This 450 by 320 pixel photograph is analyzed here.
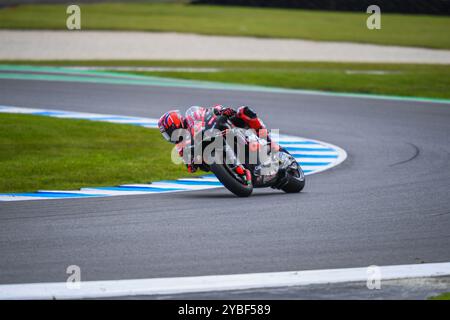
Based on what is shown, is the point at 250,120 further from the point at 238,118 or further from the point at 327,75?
the point at 327,75

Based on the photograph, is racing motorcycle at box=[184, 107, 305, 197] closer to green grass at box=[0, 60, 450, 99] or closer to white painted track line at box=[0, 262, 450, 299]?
white painted track line at box=[0, 262, 450, 299]

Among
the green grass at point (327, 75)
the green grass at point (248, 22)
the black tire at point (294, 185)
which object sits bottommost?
the black tire at point (294, 185)

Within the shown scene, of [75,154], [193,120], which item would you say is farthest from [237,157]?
[75,154]

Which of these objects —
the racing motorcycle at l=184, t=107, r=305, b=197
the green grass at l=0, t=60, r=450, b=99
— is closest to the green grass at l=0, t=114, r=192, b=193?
the racing motorcycle at l=184, t=107, r=305, b=197

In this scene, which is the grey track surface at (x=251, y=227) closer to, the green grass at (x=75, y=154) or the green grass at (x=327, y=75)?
the green grass at (x=75, y=154)

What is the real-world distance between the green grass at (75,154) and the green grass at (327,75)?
954 centimetres

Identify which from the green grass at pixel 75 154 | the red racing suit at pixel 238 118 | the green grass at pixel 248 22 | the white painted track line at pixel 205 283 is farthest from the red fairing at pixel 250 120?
the green grass at pixel 248 22

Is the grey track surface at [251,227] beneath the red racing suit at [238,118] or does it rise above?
beneath

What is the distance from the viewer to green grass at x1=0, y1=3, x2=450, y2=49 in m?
39.2

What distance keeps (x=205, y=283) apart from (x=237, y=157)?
4.10 meters

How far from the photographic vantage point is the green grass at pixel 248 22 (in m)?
39.2
